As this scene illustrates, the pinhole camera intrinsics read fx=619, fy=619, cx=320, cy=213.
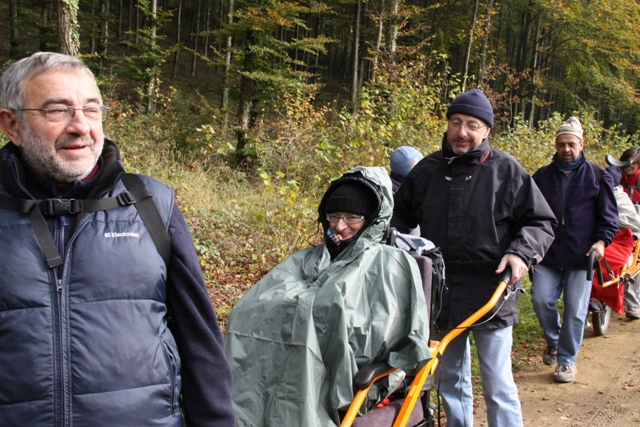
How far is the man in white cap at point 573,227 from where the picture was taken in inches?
241

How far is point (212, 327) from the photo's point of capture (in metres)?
2.19

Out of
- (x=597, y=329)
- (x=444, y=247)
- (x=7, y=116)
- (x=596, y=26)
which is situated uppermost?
(x=596, y=26)

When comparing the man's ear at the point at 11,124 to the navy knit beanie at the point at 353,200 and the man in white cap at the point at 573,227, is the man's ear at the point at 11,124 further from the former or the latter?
the man in white cap at the point at 573,227

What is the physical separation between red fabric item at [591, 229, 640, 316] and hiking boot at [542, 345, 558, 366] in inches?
46.2

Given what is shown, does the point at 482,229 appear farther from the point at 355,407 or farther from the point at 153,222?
the point at 153,222

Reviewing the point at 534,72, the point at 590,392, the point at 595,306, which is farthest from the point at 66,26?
the point at 534,72

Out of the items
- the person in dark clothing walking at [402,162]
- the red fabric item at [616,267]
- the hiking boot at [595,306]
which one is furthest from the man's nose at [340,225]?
the hiking boot at [595,306]

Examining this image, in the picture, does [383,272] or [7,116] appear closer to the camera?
[7,116]

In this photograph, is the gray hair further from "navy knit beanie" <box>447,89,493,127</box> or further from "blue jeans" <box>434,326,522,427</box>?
"blue jeans" <box>434,326,522,427</box>

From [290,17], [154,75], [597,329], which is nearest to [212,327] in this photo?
[597,329]

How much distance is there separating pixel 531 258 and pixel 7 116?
3170 mm

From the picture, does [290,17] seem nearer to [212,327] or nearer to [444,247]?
[444,247]

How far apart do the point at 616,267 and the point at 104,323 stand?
7093 mm

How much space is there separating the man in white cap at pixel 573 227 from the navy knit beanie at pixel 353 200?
10.4 feet
